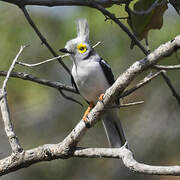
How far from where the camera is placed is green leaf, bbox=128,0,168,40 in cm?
430

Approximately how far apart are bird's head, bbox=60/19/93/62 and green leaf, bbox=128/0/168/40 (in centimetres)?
69

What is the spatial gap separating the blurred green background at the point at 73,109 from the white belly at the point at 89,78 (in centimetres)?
385

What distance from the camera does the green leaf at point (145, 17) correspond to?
430cm

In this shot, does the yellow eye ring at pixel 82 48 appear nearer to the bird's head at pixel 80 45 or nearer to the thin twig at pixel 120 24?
the bird's head at pixel 80 45

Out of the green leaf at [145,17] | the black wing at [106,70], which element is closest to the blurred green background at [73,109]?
the black wing at [106,70]

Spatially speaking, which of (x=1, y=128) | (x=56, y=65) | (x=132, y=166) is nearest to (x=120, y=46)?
(x=56, y=65)

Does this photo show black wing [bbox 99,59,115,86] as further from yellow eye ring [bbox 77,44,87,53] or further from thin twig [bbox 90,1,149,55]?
thin twig [bbox 90,1,149,55]

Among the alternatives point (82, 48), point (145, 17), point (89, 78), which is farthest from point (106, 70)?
point (145, 17)

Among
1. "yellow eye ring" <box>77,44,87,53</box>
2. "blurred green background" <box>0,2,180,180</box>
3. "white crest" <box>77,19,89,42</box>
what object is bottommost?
"blurred green background" <box>0,2,180,180</box>

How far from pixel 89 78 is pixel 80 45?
40cm

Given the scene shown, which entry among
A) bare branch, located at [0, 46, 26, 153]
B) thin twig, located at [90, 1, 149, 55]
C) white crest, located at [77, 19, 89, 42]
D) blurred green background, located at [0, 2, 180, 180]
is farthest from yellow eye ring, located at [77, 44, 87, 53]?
blurred green background, located at [0, 2, 180, 180]

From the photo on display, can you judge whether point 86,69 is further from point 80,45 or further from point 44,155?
point 44,155

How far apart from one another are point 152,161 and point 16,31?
13.3 feet

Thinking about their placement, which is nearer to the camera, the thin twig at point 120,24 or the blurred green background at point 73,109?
the thin twig at point 120,24
